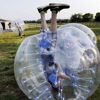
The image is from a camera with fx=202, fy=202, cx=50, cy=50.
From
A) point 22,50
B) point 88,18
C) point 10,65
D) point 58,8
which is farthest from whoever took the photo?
point 88,18

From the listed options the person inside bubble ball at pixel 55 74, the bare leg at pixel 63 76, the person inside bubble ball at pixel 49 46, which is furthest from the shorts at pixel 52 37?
the bare leg at pixel 63 76

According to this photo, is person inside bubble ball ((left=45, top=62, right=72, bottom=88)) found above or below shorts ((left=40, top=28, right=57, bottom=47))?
below

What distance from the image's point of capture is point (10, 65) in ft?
21.6

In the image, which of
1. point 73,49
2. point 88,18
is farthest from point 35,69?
point 88,18

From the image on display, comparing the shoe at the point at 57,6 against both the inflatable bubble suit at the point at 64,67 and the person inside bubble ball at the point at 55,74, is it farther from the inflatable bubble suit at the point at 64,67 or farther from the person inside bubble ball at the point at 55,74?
the person inside bubble ball at the point at 55,74

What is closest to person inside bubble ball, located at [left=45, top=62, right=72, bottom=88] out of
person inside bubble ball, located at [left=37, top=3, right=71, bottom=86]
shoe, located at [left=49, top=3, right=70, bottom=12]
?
person inside bubble ball, located at [left=37, top=3, right=71, bottom=86]

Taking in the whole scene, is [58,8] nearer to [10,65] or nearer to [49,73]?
[49,73]

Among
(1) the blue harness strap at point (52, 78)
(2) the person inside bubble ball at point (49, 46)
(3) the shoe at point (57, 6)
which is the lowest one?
(1) the blue harness strap at point (52, 78)

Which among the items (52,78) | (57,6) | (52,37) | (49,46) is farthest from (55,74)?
(57,6)

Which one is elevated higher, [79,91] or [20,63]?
[20,63]

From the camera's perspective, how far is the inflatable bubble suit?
2.94m

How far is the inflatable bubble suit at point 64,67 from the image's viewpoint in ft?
9.66

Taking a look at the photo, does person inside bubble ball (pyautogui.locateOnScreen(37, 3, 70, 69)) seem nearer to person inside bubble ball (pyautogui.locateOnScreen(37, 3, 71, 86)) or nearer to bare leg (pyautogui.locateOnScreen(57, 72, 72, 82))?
person inside bubble ball (pyautogui.locateOnScreen(37, 3, 71, 86))

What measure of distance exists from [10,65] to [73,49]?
4004 mm
